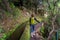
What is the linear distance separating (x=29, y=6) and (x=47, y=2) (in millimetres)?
714

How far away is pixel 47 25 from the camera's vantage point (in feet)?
15.7

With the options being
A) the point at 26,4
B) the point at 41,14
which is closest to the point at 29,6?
the point at 26,4

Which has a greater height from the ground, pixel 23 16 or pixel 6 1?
pixel 6 1

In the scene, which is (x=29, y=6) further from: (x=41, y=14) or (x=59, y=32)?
(x=59, y=32)

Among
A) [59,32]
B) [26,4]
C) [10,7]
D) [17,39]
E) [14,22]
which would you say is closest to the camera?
[17,39]

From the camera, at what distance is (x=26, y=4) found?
18.7 ft

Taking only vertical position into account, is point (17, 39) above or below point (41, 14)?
above

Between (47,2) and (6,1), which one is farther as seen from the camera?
(47,2)

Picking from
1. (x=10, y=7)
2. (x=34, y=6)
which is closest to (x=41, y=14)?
(x=34, y=6)

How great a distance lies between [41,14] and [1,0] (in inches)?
61.5

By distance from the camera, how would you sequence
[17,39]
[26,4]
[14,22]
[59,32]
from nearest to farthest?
[17,39], [59,32], [14,22], [26,4]

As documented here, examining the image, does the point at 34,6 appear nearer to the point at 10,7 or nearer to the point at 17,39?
the point at 10,7

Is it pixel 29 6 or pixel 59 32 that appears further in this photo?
pixel 29 6

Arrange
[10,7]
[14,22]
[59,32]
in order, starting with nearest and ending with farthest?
[59,32] → [14,22] → [10,7]
